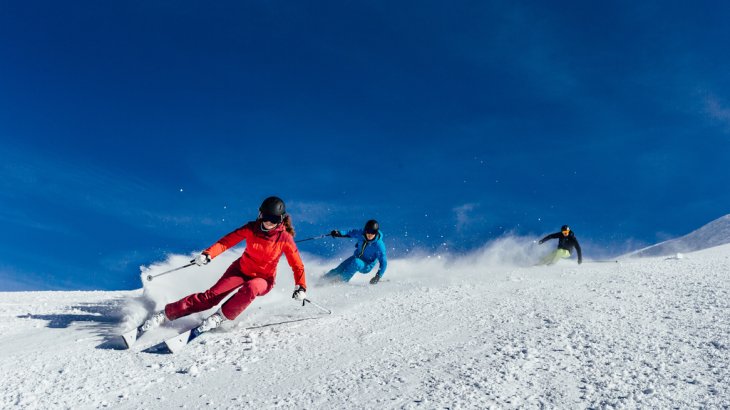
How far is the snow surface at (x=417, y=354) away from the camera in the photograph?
3.28 metres

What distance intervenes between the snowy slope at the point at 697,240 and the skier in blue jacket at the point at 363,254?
14.9 m

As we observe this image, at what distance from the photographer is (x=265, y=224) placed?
6.00 meters

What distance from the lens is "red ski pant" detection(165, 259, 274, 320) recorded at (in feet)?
17.5

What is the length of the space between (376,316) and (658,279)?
4631mm

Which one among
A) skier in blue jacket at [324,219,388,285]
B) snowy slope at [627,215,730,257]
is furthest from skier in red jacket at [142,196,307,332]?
snowy slope at [627,215,730,257]

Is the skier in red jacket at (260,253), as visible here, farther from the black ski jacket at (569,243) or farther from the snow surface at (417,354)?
the black ski jacket at (569,243)

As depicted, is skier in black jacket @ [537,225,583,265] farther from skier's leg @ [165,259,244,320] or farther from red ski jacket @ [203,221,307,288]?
skier's leg @ [165,259,244,320]

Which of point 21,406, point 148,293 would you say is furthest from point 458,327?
point 148,293

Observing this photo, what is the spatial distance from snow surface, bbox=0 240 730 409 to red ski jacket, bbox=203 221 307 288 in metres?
0.56

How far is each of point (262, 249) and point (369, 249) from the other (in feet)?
15.1

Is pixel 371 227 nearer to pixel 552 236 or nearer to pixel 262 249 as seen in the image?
pixel 262 249

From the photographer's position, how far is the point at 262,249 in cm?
607

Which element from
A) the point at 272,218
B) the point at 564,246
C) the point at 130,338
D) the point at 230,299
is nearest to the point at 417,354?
the point at 230,299

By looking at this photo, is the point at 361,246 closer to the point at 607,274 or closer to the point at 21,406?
the point at 607,274
